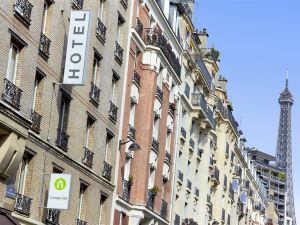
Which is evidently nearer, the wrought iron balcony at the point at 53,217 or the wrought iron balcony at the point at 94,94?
the wrought iron balcony at the point at 53,217

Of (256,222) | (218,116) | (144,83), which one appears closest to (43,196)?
(144,83)

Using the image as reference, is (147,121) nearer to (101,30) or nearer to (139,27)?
(139,27)

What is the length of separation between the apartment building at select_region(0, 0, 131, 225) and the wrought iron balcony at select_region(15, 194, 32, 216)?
1.6 inches

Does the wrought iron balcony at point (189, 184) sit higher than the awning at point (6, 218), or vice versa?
the wrought iron balcony at point (189, 184)

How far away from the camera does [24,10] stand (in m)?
28.5

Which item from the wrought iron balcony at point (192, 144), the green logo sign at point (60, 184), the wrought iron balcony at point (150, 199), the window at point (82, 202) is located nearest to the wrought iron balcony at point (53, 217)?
the green logo sign at point (60, 184)

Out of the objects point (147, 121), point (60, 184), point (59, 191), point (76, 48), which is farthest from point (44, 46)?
point (147, 121)

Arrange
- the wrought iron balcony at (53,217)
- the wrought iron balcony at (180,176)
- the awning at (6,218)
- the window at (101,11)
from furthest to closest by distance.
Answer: the wrought iron balcony at (180,176) < the window at (101,11) < the wrought iron balcony at (53,217) < the awning at (6,218)

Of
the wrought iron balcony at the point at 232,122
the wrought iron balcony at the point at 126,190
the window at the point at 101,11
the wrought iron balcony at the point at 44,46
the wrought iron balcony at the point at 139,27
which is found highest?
the wrought iron balcony at the point at 232,122

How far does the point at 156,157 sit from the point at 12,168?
2176cm

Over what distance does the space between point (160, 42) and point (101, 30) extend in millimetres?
9734

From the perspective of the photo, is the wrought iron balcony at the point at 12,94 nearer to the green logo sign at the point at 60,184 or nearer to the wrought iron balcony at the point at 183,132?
the green logo sign at the point at 60,184

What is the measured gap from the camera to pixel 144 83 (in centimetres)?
4588

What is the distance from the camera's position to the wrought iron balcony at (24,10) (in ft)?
92.0
